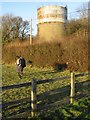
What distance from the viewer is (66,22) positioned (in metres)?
35.0

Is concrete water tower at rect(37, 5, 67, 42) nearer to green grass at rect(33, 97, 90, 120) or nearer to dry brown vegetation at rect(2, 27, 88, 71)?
dry brown vegetation at rect(2, 27, 88, 71)

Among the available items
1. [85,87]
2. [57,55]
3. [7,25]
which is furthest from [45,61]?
[7,25]

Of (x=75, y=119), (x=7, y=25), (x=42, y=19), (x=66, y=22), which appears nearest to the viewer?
(x=75, y=119)

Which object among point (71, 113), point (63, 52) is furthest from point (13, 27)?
point (71, 113)

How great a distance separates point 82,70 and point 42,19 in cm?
2105

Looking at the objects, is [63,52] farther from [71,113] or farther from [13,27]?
[13,27]

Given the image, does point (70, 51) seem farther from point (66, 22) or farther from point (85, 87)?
point (66, 22)

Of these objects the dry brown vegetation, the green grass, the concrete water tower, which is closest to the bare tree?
the concrete water tower

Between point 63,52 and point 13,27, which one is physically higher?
point 13,27

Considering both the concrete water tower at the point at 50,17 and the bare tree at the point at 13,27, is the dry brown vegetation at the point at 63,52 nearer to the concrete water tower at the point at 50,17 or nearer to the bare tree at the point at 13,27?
the concrete water tower at the point at 50,17

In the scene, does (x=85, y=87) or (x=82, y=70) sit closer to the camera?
(x=85, y=87)

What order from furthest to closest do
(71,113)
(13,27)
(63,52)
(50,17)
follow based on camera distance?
(13,27)
(50,17)
(63,52)
(71,113)

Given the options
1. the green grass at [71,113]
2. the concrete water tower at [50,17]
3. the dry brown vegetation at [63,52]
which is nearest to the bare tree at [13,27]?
the concrete water tower at [50,17]

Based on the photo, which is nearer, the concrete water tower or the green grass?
the green grass
